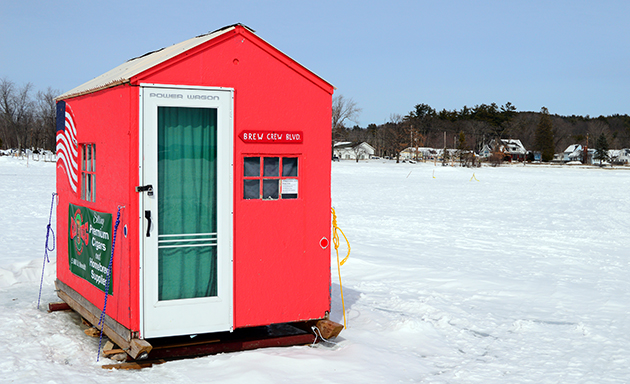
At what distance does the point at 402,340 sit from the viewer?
20.9ft

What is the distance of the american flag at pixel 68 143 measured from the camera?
668 centimetres

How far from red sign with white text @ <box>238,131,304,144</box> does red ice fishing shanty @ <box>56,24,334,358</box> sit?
0.04ft

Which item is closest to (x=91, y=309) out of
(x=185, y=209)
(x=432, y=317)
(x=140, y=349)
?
(x=140, y=349)

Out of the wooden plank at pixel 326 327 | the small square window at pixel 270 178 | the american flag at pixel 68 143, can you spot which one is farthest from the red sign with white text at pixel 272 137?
the american flag at pixel 68 143

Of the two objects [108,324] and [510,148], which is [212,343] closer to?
[108,324]

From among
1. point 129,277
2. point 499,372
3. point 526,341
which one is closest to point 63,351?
point 129,277

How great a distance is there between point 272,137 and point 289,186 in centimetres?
55

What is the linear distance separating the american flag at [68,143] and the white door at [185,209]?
1918 mm

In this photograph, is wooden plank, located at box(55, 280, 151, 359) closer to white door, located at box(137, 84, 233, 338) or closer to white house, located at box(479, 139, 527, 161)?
white door, located at box(137, 84, 233, 338)

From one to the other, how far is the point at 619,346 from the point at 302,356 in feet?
11.7

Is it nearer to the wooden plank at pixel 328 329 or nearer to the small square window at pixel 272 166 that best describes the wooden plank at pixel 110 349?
the wooden plank at pixel 328 329

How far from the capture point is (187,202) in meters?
5.46

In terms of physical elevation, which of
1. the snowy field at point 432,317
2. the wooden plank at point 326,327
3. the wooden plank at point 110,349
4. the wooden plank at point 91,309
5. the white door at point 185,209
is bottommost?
the snowy field at point 432,317

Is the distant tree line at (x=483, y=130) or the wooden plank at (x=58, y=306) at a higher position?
the distant tree line at (x=483, y=130)
